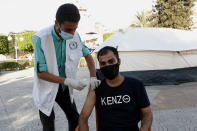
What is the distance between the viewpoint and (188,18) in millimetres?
27328

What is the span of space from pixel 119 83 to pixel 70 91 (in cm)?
51

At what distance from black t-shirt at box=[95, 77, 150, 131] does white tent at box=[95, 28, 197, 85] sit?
5.39m

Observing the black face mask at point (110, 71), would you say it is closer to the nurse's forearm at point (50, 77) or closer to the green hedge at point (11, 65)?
the nurse's forearm at point (50, 77)

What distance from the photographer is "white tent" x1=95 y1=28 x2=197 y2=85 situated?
Answer: 24.4 ft

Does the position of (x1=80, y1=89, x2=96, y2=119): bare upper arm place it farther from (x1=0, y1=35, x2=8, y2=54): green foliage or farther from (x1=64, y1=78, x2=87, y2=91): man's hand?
(x1=0, y1=35, x2=8, y2=54): green foliage

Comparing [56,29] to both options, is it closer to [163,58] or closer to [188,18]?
[163,58]

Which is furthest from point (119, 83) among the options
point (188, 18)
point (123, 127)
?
point (188, 18)

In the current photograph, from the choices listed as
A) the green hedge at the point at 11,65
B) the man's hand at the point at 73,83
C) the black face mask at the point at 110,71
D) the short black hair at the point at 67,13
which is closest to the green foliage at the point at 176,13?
the green hedge at the point at 11,65

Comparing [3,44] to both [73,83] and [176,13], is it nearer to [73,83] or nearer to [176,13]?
[176,13]

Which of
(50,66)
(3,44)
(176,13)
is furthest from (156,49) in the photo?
(3,44)

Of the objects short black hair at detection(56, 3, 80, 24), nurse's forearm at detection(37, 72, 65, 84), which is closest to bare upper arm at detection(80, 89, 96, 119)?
nurse's forearm at detection(37, 72, 65, 84)

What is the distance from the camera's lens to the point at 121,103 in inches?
75.6

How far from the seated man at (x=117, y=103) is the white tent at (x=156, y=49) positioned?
17.6 feet

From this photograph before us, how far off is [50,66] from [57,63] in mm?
74
